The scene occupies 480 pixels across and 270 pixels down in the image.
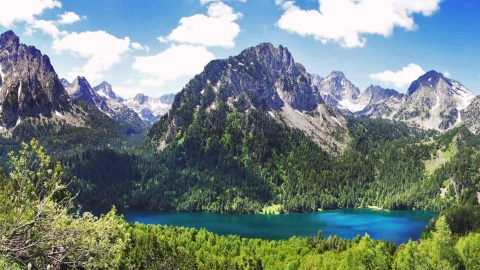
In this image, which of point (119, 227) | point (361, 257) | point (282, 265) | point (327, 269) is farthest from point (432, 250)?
A: point (119, 227)

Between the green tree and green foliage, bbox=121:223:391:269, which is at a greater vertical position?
the green tree

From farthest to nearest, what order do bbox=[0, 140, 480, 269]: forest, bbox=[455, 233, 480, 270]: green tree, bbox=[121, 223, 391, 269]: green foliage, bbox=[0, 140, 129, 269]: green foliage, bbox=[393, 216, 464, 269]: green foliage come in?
1. bbox=[455, 233, 480, 270]: green tree
2. bbox=[121, 223, 391, 269]: green foliage
3. bbox=[393, 216, 464, 269]: green foliage
4. bbox=[0, 140, 480, 269]: forest
5. bbox=[0, 140, 129, 269]: green foliage

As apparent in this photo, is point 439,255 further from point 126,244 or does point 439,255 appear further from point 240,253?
point 240,253

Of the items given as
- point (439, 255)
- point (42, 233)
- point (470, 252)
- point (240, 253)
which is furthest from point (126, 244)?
point (240, 253)

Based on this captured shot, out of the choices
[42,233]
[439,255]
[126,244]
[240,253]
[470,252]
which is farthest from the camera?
[240,253]

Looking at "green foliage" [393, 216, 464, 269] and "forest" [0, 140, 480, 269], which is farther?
"green foliage" [393, 216, 464, 269]

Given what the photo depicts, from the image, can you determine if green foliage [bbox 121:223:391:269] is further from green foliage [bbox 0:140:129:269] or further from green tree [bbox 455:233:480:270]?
green foliage [bbox 0:140:129:269]

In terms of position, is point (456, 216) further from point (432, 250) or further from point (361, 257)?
point (432, 250)

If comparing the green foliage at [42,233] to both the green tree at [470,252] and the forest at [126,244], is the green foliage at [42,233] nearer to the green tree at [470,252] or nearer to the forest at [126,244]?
the forest at [126,244]

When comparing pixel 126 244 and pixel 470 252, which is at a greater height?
pixel 126 244

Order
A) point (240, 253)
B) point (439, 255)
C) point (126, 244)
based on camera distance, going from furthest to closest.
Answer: point (240, 253) < point (439, 255) < point (126, 244)

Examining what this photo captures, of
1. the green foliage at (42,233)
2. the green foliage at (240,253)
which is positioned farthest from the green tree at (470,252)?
the green foliage at (42,233)

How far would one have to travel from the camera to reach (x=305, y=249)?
118438 millimetres

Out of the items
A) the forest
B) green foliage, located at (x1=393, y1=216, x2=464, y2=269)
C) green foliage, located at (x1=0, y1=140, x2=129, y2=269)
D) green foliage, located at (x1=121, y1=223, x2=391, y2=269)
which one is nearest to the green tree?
the forest
